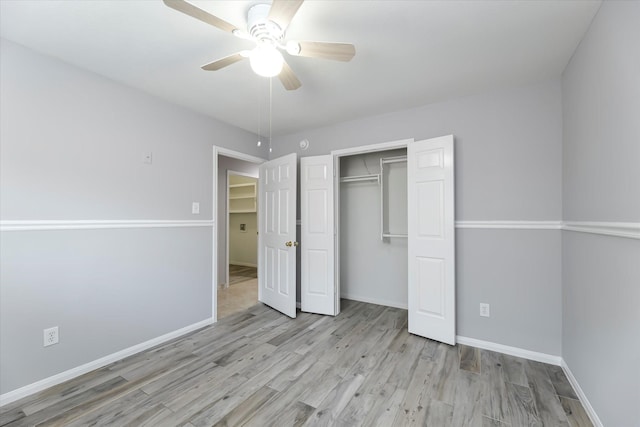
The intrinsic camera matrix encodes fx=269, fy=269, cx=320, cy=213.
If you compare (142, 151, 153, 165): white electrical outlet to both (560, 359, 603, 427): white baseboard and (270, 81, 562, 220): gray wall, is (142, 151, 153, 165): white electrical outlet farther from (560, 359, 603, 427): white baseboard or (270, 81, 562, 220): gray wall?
(560, 359, 603, 427): white baseboard

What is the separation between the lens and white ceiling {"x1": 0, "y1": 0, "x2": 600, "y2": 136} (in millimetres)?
1551

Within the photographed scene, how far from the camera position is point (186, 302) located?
2.91 meters

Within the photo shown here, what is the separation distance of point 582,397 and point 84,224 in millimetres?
3788

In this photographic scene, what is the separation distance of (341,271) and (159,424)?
9.18ft

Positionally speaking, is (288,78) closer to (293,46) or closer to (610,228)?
(293,46)

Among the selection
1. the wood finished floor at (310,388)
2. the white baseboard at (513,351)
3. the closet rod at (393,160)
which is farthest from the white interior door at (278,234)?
the white baseboard at (513,351)

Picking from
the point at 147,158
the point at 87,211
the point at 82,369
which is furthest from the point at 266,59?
the point at 82,369

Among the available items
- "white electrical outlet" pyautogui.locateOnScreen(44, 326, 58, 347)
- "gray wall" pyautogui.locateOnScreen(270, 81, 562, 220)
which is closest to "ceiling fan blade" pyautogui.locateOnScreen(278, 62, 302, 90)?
"gray wall" pyautogui.locateOnScreen(270, 81, 562, 220)

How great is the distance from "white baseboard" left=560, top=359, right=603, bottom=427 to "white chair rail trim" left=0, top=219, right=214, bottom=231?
11.4 ft

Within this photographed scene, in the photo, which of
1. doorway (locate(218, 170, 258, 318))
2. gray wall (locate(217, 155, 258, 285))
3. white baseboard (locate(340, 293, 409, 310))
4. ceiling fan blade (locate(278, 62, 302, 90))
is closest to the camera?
ceiling fan blade (locate(278, 62, 302, 90))

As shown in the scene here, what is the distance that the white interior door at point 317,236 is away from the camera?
3.30 metres

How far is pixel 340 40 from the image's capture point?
1.84 meters

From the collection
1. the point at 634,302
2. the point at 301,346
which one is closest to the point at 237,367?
the point at 301,346

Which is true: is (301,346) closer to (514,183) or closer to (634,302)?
(634,302)
